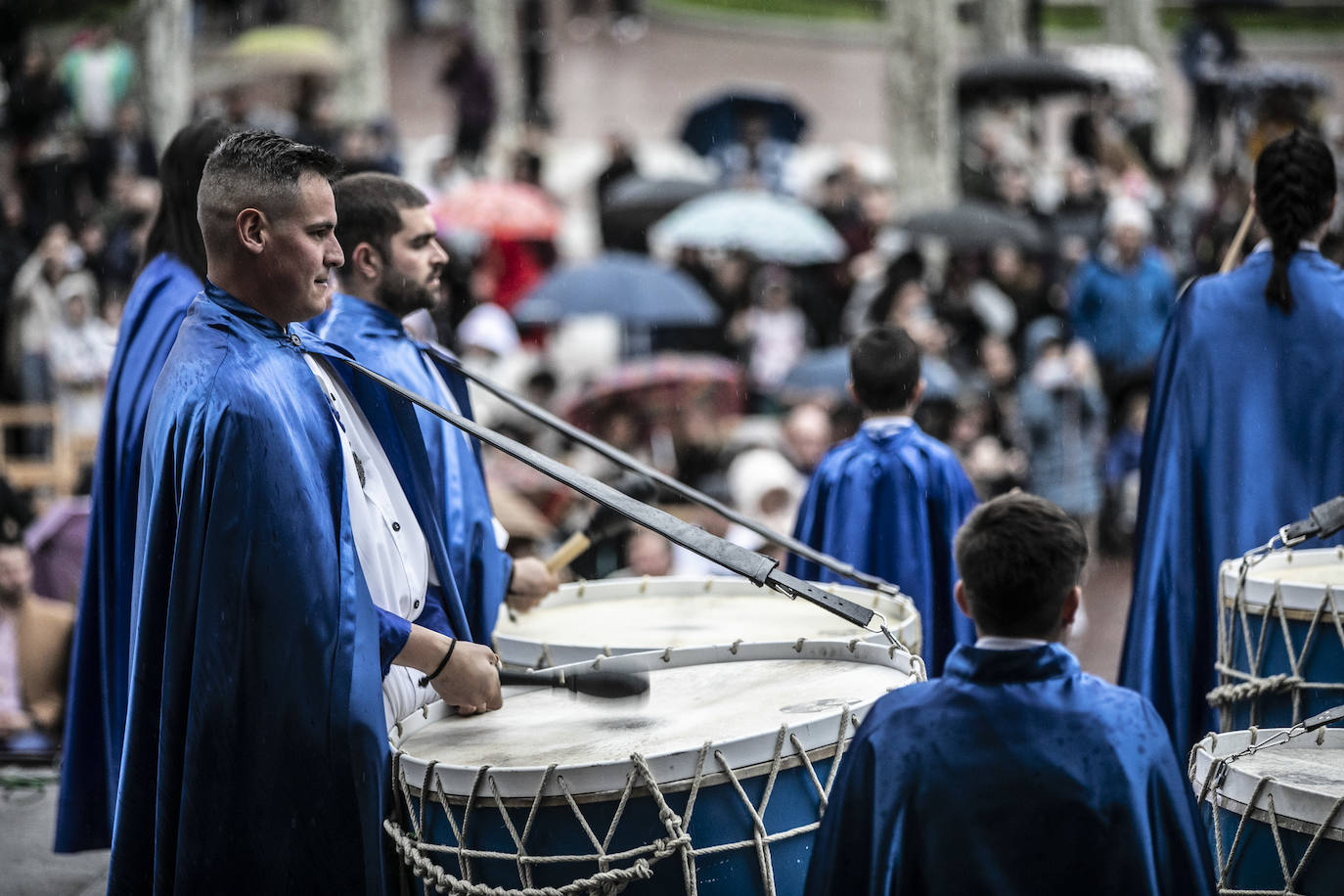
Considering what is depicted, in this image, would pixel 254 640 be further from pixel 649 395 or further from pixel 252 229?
pixel 649 395

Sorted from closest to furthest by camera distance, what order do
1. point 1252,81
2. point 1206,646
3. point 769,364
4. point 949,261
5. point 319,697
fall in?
point 319,697
point 1206,646
point 769,364
point 949,261
point 1252,81

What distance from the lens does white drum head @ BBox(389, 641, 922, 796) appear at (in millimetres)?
2947

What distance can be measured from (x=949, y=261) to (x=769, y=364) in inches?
72.4

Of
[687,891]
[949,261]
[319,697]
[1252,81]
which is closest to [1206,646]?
[687,891]

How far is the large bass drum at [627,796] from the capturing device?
2.93 m

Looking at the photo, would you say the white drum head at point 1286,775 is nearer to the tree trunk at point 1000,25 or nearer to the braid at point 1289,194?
the braid at point 1289,194

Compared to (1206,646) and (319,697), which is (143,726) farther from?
(1206,646)

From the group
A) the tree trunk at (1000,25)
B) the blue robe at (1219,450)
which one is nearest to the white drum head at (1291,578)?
the blue robe at (1219,450)

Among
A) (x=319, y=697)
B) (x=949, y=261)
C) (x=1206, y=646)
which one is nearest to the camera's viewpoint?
(x=319, y=697)

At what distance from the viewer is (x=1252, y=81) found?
17.9 meters

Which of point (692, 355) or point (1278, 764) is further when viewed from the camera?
point (692, 355)

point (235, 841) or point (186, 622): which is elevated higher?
point (186, 622)

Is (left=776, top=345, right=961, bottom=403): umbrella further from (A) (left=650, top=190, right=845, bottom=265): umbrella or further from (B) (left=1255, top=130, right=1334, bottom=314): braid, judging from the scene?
(B) (left=1255, top=130, right=1334, bottom=314): braid

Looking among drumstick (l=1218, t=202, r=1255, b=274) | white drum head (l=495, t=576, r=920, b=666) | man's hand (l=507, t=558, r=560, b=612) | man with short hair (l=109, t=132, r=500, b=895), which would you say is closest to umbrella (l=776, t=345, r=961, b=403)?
drumstick (l=1218, t=202, r=1255, b=274)
